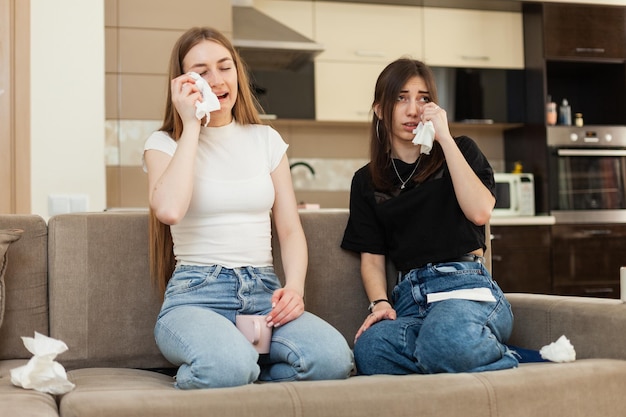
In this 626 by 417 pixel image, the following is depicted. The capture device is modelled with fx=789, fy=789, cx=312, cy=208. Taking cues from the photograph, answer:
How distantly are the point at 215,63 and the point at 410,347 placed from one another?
0.84 metres

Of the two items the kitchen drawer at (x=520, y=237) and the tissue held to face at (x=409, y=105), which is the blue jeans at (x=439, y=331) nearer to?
the tissue held to face at (x=409, y=105)

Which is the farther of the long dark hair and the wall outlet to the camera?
the wall outlet

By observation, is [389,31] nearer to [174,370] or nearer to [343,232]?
[343,232]

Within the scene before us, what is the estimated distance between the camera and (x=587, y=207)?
5.00 metres

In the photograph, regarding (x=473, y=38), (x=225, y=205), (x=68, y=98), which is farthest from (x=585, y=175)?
(x=225, y=205)

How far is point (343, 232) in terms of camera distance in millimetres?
2158

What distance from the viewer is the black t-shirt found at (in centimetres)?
199

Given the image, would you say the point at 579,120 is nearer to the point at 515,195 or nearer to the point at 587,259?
the point at 515,195

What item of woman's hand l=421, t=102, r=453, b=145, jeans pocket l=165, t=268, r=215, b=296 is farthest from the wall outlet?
woman's hand l=421, t=102, r=453, b=145

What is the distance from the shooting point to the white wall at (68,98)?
11.9ft

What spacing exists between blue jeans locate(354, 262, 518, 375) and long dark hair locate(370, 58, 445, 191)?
10.5 inches

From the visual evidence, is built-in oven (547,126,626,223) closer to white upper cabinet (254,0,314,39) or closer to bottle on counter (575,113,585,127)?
bottle on counter (575,113,585,127)

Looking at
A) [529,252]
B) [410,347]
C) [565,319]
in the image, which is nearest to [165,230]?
[410,347]

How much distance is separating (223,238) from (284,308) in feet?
0.75
